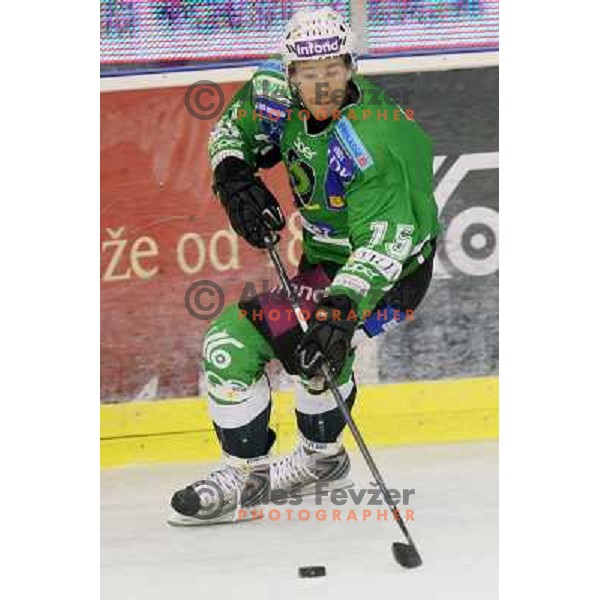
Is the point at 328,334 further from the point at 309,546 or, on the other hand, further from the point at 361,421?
the point at 361,421

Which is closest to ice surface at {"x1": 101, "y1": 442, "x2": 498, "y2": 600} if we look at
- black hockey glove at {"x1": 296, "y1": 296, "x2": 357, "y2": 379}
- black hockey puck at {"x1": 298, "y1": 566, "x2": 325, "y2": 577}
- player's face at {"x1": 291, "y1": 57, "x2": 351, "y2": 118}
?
black hockey puck at {"x1": 298, "y1": 566, "x2": 325, "y2": 577}

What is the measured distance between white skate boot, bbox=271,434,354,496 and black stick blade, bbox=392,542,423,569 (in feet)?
1.71

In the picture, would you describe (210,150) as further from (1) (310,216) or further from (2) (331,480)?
(2) (331,480)

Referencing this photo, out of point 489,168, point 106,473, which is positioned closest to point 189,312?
point 106,473

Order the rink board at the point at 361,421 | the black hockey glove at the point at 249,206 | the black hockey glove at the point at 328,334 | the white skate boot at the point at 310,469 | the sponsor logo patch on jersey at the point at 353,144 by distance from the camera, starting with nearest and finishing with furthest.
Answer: the black hockey glove at the point at 328,334 < the sponsor logo patch on jersey at the point at 353,144 < the black hockey glove at the point at 249,206 < the white skate boot at the point at 310,469 < the rink board at the point at 361,421

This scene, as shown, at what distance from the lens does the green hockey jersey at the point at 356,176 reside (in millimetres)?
4383

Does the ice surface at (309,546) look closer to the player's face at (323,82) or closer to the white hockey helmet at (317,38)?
the player's face at (323,82)

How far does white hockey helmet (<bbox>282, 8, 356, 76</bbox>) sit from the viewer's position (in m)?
4.38

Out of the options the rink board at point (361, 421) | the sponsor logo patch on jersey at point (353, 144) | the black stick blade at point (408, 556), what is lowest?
the rink board at point (361, 421)

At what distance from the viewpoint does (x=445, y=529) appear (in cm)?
463

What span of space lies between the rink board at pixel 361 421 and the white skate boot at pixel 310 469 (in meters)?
0.31

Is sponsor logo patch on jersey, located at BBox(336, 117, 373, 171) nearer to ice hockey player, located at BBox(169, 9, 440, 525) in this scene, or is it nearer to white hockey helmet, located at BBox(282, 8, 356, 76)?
ice hockey player, located at BBox(169, 9, 440, 525)

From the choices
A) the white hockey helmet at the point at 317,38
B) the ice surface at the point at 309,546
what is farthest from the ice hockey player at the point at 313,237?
the ice surface at the point at 309,546

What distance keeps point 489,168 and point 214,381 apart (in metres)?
1.17
